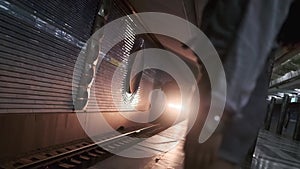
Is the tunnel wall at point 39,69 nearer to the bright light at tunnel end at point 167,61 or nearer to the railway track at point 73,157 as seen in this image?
the railway track at point 73,157

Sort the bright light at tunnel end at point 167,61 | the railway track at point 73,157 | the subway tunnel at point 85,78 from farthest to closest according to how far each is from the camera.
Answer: the railway track at point 73,157 < the subway tunnel at point 85,78 < the bright light at tunnel end at point 167,61

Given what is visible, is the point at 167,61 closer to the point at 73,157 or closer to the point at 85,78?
the point at 85,78

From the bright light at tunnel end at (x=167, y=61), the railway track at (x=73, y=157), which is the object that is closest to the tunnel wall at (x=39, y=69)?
the railway track at (x=73, y=157)

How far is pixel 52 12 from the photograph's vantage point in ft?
16.1

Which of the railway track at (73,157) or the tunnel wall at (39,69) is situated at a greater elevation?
the tunnel wall at (39,69)

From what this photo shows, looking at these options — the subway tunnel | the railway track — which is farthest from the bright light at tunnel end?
the railway track

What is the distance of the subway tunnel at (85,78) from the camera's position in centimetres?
387

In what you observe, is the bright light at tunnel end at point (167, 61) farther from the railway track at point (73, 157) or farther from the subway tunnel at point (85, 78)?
the railway track at point (73, 157)

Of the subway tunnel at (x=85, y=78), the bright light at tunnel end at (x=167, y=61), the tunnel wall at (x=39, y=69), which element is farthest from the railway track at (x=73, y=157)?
the bright light at tunnel end at (x=167, y=61)

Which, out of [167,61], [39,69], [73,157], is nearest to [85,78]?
[39,69]

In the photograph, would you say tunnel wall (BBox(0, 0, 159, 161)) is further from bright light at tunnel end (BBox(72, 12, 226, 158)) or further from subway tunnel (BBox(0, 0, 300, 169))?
bright light at tunnel end (BBox(72, 12, 226, 158))

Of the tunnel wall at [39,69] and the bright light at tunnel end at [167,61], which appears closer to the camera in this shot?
the bright light at tunnel end at [167,61]

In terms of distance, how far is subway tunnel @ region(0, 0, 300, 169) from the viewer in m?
3.87

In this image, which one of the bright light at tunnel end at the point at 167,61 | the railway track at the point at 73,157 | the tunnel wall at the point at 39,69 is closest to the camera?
the bright light at tunnel end at the point at 167,61
